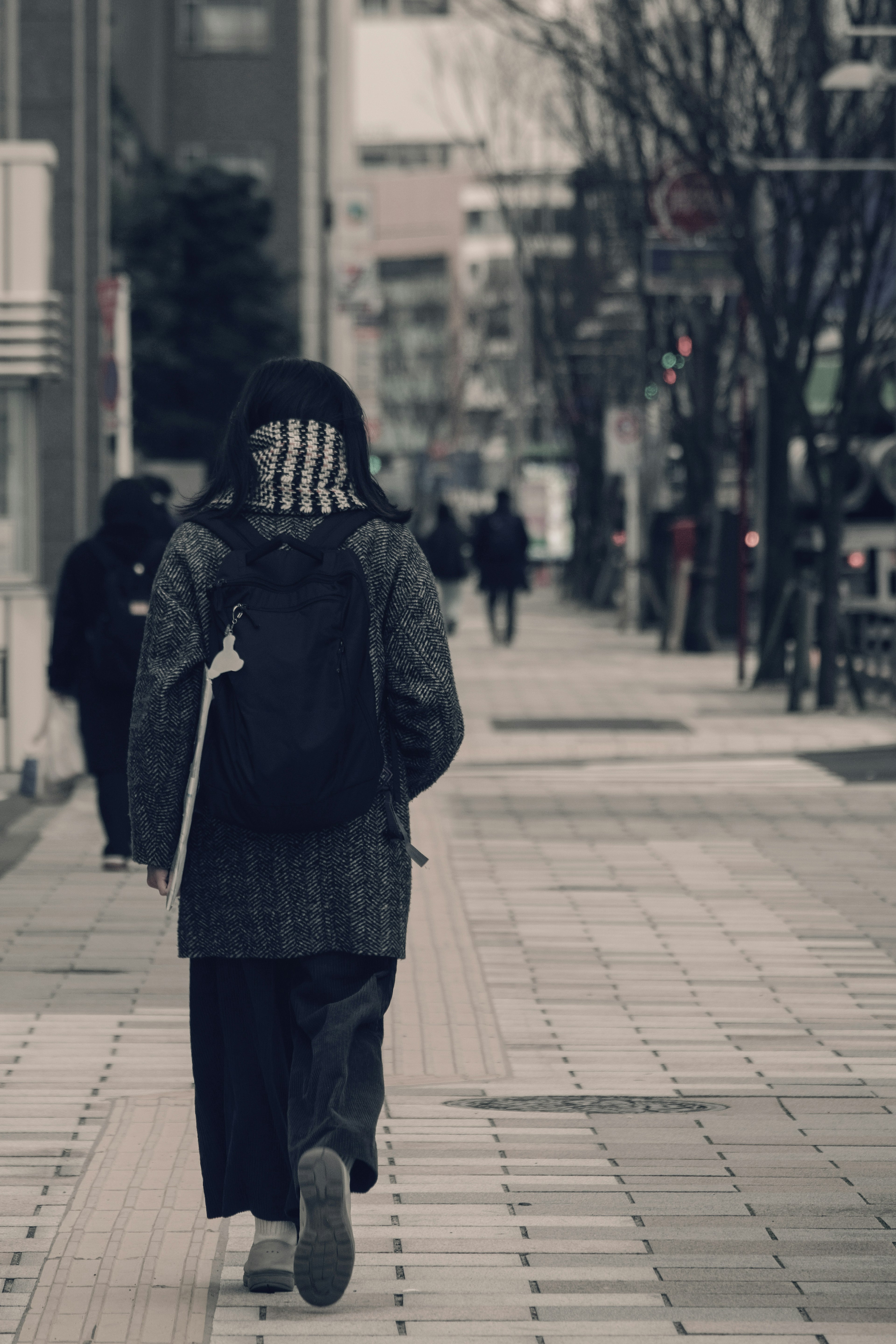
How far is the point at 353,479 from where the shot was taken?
4.28 m

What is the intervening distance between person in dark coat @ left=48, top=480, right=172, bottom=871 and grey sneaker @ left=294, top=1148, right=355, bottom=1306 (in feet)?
19.4

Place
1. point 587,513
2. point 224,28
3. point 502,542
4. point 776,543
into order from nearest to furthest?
point 776,543, point 502,542, point 587,513, point 224,28

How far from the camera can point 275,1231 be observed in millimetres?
4285

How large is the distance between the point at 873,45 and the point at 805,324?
2.28 metres

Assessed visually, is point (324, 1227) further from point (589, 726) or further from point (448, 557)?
point (448, 557)

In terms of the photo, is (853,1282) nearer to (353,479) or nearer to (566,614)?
(353,479)

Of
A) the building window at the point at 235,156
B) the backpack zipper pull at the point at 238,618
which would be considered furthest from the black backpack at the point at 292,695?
the building window at the point at 235,156

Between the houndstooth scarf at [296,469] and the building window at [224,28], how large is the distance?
162 ft

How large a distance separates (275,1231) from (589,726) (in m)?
13.2

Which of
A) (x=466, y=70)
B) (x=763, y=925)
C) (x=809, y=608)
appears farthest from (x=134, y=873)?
(x=466, y=70)

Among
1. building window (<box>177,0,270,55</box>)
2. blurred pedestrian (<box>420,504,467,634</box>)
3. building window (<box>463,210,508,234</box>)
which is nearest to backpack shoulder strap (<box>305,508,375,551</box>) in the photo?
blurred pedestrian (<box>420,504,467,634</box>)

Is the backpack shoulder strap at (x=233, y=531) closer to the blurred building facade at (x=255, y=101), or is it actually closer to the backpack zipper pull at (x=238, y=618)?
the backpack zipper pull at (x=238, y=618)

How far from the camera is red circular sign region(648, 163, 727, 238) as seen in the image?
65.2 feet

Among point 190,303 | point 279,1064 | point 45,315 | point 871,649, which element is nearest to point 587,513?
point 190,303
